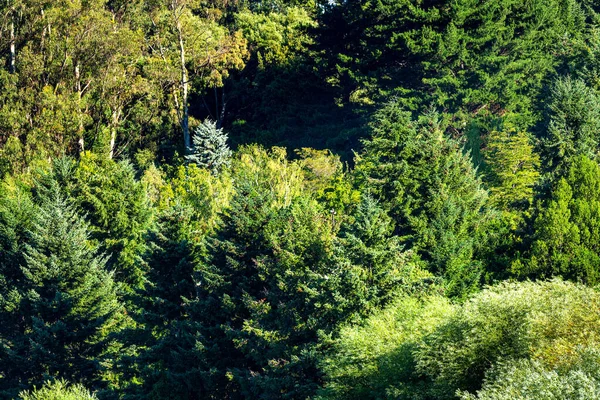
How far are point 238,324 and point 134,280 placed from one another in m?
20.3

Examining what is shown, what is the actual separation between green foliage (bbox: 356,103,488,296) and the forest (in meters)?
0.17

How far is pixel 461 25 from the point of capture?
259 ft

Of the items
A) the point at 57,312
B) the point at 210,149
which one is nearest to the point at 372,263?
the point at 57,312

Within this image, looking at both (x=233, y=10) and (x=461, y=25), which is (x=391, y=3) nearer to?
(x=461, y=25)

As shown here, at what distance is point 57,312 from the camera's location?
64.9m

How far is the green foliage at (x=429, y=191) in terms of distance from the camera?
174 ft

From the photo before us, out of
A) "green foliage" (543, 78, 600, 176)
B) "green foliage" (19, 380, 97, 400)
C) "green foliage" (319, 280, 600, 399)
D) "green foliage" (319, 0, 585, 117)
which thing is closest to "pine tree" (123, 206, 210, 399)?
"green foliage" (19, 380, 97, 400)

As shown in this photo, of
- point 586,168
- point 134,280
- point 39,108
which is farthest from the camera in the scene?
point 39,108

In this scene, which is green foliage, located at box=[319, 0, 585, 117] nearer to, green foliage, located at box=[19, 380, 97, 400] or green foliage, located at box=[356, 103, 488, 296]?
green foliage, located at box=[356, 103, 488, 296]

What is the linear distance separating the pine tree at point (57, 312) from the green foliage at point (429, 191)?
1976cm

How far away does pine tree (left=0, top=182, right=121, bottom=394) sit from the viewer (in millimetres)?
64062

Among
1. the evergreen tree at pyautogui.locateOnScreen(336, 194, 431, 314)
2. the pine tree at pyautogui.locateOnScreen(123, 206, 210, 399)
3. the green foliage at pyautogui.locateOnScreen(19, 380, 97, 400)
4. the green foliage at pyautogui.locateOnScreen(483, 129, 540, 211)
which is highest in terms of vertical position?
the green foliage at pyautogui.locateOnScreen(483, 129, 540, 211)

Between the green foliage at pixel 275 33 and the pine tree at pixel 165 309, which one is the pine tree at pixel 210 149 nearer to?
the green foliage at pixel 275 33

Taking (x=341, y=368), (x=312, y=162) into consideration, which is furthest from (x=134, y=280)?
(x=341, y=368)
